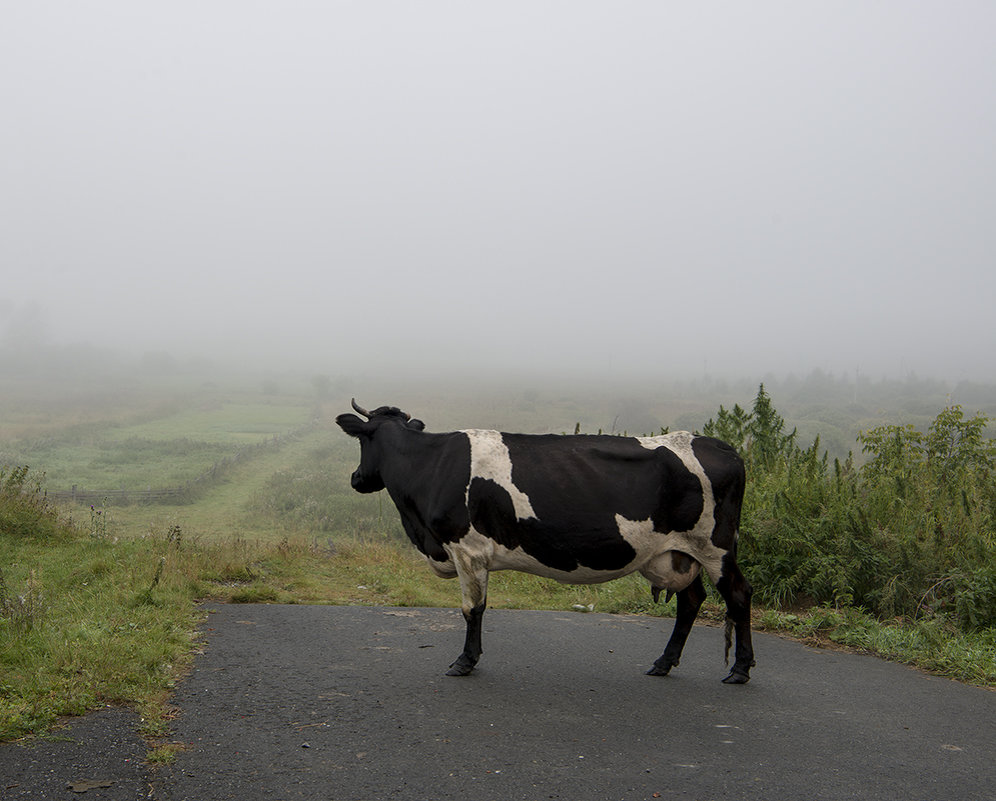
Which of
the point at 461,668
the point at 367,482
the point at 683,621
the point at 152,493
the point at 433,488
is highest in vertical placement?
the point at 433,488

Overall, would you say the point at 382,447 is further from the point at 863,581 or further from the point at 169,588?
the point at 863,581

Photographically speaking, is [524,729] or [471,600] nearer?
[524,729]

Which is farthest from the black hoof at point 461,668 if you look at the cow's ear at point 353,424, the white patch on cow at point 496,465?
the cow's ear at point 353,424

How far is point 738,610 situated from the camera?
6594 millimetres

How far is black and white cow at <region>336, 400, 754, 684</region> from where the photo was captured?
6.42 meters

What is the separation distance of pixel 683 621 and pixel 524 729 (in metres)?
2.11

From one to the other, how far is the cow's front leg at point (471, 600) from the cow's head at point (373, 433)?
1538 mm

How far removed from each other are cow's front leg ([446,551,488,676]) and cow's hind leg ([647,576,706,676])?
1.58 m

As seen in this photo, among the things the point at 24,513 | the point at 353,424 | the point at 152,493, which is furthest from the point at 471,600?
the point at 152,493

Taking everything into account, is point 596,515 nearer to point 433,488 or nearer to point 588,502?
point 588,502

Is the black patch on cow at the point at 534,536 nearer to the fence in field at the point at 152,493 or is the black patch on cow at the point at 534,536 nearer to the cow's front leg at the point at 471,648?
the cow's front leg at the point at 471,648

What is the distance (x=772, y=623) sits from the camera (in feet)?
30.0

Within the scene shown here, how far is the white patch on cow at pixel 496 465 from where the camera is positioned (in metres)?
6.52

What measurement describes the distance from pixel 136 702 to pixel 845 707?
5.34m
